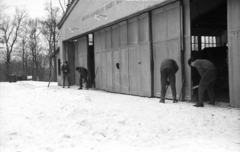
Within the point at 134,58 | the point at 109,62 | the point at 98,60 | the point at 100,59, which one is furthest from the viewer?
the point at 98,60

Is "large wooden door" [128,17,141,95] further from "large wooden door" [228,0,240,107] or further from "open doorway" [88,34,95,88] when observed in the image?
"open doorway" [88,34,95,88]

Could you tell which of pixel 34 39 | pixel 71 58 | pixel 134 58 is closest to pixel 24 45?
pixel 34 39

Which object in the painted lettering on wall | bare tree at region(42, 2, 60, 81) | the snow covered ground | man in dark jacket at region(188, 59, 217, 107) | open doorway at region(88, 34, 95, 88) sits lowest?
the snow covered ground

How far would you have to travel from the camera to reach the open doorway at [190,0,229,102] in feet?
43.1

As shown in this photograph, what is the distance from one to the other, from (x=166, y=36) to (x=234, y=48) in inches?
129

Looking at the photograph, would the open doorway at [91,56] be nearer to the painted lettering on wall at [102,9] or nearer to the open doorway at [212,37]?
the painted lettering on wall at [102,9]

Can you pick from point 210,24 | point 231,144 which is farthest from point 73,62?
point 231,144

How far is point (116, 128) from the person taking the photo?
671cm

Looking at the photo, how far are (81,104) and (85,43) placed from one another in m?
12.4

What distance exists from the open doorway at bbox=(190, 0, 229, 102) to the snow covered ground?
12.3 ft

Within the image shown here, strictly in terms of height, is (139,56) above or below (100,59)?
below

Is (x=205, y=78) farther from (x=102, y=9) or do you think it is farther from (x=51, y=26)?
(x=51, y=26)

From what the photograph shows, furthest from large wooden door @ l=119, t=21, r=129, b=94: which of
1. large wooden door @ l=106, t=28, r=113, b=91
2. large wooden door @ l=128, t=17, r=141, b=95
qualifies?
large wooden door @ l=106, t=28, r=113, b=91

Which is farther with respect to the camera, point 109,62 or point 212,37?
point 212,37
